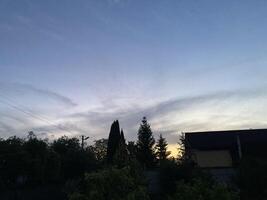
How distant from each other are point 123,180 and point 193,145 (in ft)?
93.8

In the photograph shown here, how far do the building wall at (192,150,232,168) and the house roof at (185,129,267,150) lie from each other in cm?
47

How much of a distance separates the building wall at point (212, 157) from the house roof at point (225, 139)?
18.6 inches

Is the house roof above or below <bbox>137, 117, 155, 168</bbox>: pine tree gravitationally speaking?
below

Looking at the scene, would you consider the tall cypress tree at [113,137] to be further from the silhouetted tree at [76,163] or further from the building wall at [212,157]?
the building wall at [212,157]

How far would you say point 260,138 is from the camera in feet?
120

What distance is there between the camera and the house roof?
36.1m

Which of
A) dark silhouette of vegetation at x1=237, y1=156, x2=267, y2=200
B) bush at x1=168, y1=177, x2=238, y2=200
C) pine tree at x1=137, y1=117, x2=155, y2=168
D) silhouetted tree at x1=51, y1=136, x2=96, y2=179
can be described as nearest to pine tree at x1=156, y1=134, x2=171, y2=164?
pine tree at x1=137, y1=117, x2=155, y2=168

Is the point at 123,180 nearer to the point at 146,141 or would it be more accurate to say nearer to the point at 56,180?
the point at 56,180

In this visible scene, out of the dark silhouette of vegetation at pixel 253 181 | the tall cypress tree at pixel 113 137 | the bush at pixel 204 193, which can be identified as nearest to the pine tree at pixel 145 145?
the tall cypress tree at pixel 113 137

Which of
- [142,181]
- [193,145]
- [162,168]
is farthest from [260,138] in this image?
[142,181]

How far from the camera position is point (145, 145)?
6316 cm

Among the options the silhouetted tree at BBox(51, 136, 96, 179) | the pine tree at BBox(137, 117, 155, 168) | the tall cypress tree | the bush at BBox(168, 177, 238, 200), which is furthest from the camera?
the pine tree at BBox(137, 117, 155, 168)

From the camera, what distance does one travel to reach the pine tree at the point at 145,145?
60184 mm

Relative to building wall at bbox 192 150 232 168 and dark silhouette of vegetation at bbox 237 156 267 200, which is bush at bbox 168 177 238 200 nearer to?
dark silhouette of vegetation at bbox 237 156 267 200
